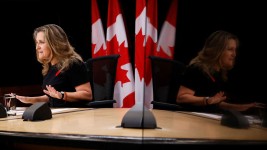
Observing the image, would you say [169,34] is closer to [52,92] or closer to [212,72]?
[212,72]

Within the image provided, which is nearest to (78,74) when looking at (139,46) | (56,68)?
(56,68)

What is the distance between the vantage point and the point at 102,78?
2160mm

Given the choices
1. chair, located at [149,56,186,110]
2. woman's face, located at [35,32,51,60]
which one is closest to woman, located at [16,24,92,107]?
woman's face, located at [35,32,51,60]

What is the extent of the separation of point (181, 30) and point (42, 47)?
773 mm

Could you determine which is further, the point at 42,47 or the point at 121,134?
the point at 42,47

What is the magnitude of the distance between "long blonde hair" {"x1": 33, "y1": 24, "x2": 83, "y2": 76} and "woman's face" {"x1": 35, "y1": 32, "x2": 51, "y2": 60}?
2 cm

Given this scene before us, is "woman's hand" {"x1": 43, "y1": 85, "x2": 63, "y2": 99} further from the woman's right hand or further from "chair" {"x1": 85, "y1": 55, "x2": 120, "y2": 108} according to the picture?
the woman's right hand

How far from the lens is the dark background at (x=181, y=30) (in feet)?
3.31

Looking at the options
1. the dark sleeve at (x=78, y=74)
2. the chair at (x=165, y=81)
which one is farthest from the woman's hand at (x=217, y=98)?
the dark sleeve at (x=78, y=74)

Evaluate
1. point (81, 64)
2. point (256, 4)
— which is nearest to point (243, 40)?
point (256, 4)

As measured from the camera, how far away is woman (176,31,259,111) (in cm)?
102

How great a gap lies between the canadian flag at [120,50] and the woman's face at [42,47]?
1.16m

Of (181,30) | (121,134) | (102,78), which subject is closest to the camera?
(121,134)

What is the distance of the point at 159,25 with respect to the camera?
1799mm
